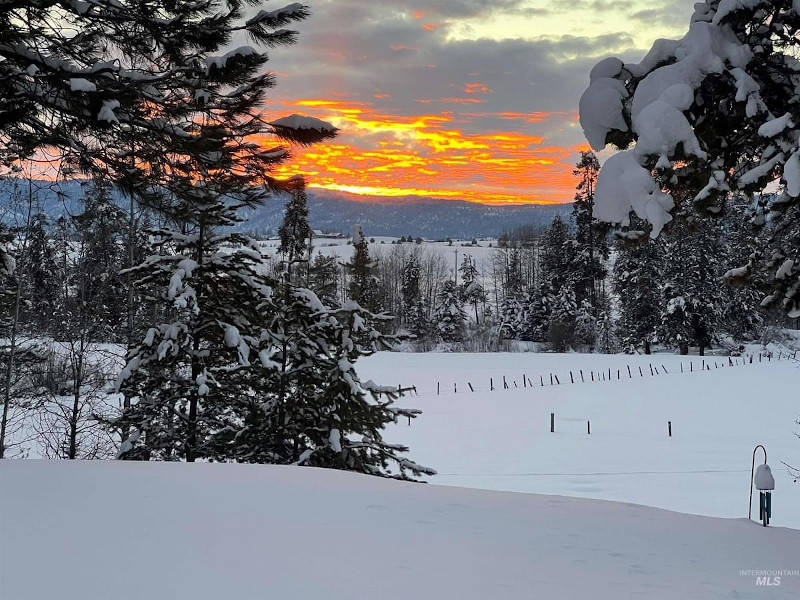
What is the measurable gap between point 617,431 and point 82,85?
24.0 m

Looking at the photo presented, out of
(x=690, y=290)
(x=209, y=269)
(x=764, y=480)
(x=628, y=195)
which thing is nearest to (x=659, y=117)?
(x=628, y=195)

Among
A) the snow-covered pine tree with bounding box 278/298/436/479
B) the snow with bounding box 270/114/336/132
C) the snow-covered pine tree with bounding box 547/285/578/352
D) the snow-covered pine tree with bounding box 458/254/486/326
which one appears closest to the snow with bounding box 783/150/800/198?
the snow with bounding box 270/114/336/132

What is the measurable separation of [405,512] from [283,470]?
83.0 inches

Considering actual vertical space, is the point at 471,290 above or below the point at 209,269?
above

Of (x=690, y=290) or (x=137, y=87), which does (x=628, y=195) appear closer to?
(x=137, y=87)

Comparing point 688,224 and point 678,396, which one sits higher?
point 688,224

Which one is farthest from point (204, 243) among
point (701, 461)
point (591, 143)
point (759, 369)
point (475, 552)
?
point (759, 369)

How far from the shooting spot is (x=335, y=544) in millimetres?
4078

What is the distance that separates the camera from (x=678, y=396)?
32.5 m

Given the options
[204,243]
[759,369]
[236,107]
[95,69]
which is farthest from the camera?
[759,369]

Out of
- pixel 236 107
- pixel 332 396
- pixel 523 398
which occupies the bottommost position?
pixel 523 398

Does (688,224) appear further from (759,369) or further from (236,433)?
(759,369)

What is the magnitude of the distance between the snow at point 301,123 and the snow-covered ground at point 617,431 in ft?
38.2

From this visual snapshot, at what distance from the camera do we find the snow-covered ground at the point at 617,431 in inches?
645
